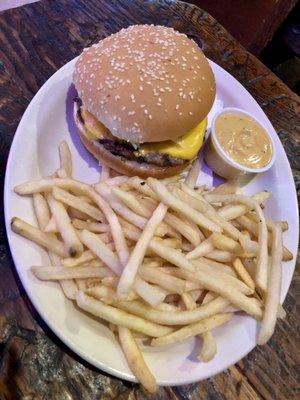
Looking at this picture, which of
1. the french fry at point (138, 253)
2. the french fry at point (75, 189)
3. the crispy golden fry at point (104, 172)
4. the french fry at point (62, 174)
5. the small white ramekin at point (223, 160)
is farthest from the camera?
the small white ramekin at point (223, 160)

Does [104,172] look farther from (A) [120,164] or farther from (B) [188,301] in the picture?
(B) [188,301]

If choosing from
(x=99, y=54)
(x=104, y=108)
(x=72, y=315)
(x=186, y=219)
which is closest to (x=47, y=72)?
(x=99, y=54)

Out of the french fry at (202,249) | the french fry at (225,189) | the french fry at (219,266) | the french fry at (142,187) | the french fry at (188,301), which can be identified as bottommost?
the french fry at (188,301)

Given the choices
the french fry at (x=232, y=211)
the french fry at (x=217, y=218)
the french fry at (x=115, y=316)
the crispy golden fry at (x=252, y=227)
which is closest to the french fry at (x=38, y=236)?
the french fry at (x=115, y=316)

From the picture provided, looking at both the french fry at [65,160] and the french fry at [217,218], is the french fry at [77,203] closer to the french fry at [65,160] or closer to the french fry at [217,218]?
the french fry at [65,160]

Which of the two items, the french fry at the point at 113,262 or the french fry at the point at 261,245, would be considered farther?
the french fry at the point at 261,245

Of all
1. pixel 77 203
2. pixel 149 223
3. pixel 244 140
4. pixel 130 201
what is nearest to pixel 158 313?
pixel 149 223

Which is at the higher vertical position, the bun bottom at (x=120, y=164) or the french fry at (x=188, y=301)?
the french fry at (x=188, y=301)

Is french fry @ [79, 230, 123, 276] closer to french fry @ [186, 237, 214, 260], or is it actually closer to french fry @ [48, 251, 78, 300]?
french fry @ [48, 251, 78, 300]

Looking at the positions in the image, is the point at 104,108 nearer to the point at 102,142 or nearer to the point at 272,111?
the point at 102,142
